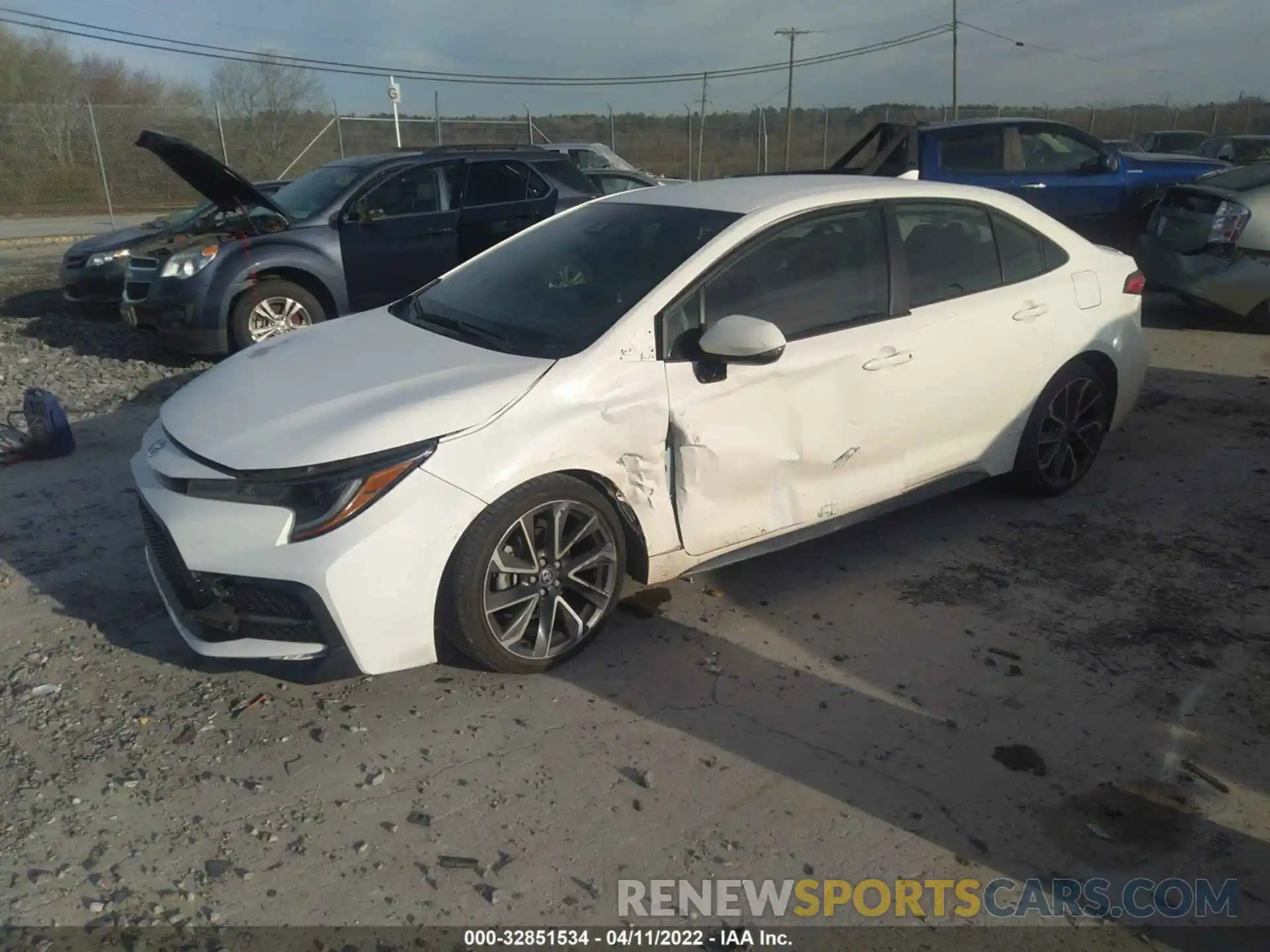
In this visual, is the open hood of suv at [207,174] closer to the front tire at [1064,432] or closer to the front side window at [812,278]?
the front side window at [812,278]

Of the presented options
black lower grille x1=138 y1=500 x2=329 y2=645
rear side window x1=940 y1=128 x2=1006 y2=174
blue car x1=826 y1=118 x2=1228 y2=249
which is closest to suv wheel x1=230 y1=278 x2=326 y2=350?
black lower grille x1=138 y1=500 x2=329 y2=645

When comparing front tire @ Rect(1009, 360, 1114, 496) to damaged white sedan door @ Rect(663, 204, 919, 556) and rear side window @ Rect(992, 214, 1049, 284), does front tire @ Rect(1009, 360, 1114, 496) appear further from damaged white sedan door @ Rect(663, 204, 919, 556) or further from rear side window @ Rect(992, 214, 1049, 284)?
damaged white sedan door @ Rect(663, 204, 919, 556)

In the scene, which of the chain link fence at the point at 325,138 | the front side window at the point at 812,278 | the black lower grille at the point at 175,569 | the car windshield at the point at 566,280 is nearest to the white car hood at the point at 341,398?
the car windshield at the point at 566,280

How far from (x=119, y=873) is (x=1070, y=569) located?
3.87 meters

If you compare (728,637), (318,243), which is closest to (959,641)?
(728,637)

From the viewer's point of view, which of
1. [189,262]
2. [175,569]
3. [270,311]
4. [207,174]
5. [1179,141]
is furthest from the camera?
[1179,141]

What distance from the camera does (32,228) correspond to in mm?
20516

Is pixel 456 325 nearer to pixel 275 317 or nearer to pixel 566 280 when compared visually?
pixel 566 280

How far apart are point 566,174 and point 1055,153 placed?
521cm

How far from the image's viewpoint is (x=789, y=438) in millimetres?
3861

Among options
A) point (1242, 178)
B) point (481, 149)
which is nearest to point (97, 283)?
point (481, 149)

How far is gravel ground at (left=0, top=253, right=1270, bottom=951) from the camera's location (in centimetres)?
263

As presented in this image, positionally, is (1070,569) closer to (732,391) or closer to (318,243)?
(732,391)

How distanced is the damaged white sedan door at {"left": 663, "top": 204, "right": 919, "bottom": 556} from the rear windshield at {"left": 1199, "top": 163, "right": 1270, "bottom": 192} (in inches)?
237
